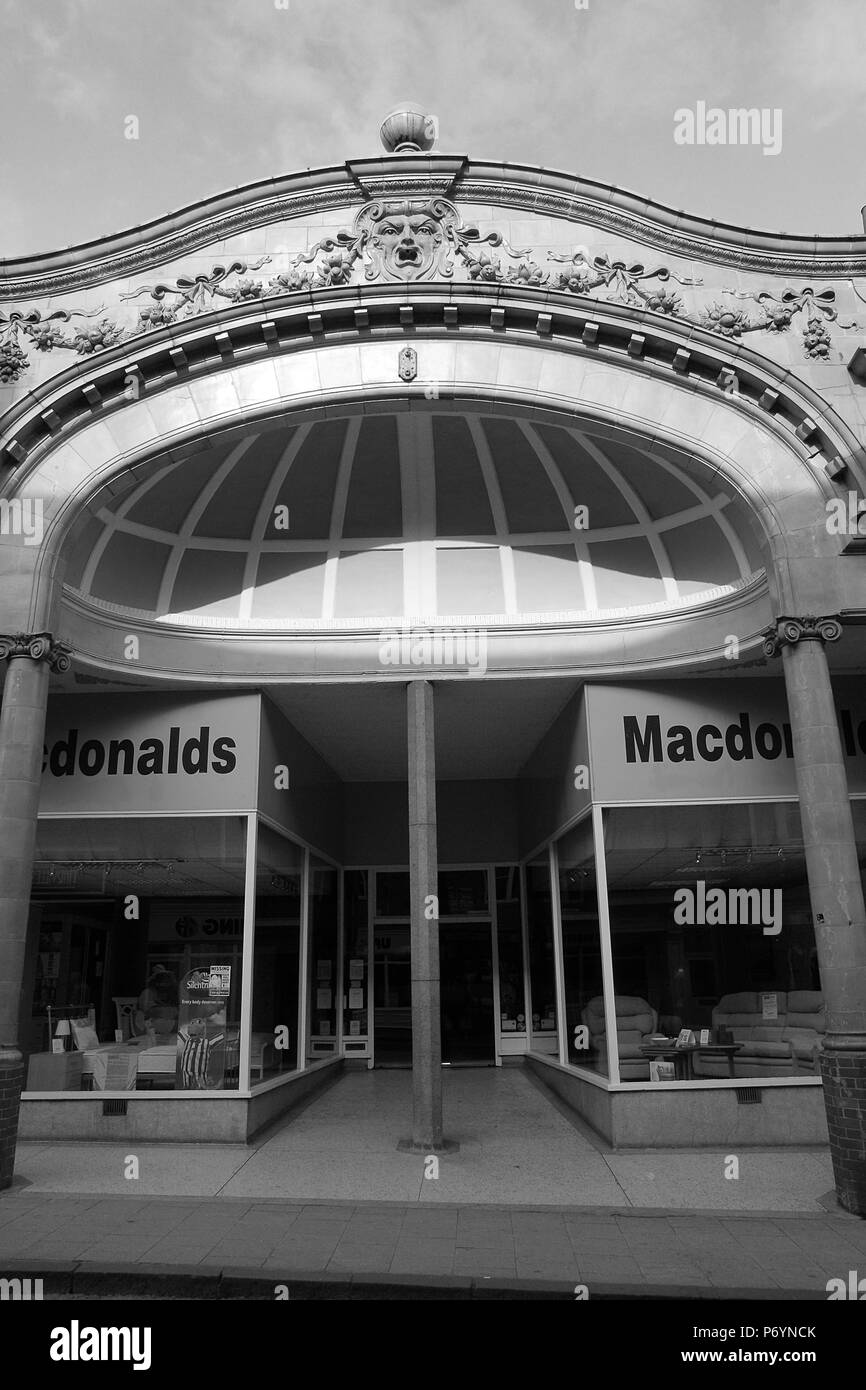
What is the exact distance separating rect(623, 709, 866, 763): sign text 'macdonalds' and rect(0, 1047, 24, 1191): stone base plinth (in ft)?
25.9

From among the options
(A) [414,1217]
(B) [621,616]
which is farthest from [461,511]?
(A) [414,1217]

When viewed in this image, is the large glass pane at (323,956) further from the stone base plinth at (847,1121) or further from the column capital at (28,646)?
the stone base plinth at (847,1121)

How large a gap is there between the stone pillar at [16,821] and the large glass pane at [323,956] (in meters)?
5.97

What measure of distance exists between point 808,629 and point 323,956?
32.7 feet

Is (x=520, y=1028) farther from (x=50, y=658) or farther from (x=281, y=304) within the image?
(x=281, y=304)

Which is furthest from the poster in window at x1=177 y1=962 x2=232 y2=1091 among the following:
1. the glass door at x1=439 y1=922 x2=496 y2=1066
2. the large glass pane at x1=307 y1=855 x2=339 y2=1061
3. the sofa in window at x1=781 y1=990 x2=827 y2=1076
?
the sofa in window at x1=781 y1=990 x2=827 y2=1076

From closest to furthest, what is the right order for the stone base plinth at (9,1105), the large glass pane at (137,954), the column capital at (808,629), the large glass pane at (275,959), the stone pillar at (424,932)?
the stone base plinth at (9,1105) → the column capital at (808,629) → the stone pillar at (424,932) → the large glass pane at (137,954) → the large glass pane at (275,959)

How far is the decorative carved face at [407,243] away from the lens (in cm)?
1164

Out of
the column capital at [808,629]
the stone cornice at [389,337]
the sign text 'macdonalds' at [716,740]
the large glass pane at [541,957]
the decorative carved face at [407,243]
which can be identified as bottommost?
the large glass pane at [541,957]

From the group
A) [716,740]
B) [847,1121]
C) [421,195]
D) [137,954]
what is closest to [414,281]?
[421,195]

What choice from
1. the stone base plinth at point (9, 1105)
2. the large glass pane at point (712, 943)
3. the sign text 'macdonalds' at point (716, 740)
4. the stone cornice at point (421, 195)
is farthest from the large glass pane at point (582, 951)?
the stone cornice at point (421, 195)

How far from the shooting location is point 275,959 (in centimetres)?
1279

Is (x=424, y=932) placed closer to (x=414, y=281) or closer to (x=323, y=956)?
(x=323, y=956)
